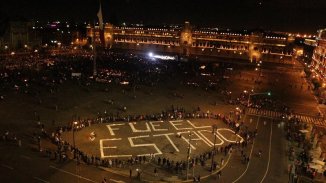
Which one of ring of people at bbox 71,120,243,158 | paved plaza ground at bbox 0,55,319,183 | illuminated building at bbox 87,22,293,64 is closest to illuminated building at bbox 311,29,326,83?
paved plaza ground at bbox 0,55,319,183

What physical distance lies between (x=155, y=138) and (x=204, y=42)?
11422 centimetres

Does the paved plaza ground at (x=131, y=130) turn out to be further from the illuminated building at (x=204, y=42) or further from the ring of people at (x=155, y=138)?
the illuminated building at (x=204, y=42)

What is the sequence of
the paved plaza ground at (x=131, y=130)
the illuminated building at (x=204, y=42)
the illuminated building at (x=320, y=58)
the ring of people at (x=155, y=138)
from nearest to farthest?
the paved plaza ground at (x=131, y=130), the ring of people at (x=155, y=138), the illuminated building at (x=320, y=58), the illuminated building at (x=204, y=42)

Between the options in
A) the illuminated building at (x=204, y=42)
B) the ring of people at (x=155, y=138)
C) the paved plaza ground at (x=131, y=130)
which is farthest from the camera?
the illuminated building at (x=204, y=42)

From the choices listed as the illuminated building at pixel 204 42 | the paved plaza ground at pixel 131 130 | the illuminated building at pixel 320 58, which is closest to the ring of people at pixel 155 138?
the paved plaza ground at pixel 131 130

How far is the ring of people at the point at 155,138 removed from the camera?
33500mm

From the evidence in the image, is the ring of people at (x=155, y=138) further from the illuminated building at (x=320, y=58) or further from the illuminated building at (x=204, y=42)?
the illuminated building at (x=204, y=42)

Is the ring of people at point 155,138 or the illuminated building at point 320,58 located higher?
the illuminated building at point 320,58

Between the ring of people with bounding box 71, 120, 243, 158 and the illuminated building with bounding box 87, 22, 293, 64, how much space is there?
9032 centimetres

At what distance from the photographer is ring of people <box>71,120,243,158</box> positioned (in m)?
33.5

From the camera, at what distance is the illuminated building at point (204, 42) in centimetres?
13162

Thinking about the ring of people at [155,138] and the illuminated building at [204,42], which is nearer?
the ring of people at [155,138]

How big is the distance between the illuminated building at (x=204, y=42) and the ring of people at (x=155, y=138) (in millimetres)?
90317

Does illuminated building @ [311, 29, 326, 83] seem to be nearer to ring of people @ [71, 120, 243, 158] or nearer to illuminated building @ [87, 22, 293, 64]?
illuminated building @ [87, 22, 293, 64]
